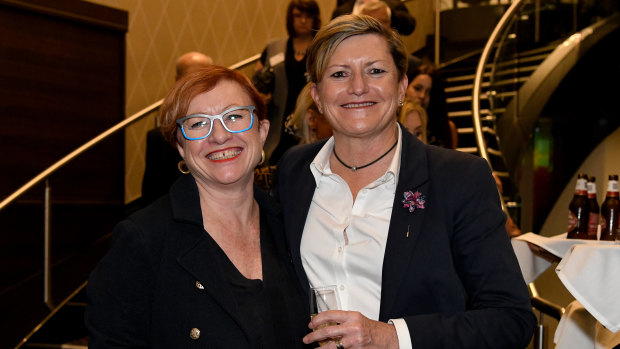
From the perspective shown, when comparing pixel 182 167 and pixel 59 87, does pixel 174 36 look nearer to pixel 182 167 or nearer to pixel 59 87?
pixel 59 87

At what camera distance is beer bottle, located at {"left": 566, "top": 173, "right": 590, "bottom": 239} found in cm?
355

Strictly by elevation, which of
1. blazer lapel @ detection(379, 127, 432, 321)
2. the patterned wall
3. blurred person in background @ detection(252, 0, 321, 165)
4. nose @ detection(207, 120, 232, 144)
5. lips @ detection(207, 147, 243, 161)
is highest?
the patterned wall

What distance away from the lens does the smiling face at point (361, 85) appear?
2.16m

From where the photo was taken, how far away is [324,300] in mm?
1710

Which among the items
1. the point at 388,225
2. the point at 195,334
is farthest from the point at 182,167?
the point at 388,225

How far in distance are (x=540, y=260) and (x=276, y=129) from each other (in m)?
2.01

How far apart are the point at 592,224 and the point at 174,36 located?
527 centimetres

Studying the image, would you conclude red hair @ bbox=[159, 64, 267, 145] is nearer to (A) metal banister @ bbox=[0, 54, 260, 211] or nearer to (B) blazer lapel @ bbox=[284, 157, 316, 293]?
(B) blazer lapel @ bbox=[284, 157, 316, 293]

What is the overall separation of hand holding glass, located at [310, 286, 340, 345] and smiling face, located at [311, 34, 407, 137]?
2.12 ft

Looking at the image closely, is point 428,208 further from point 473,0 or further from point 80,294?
point 473,0

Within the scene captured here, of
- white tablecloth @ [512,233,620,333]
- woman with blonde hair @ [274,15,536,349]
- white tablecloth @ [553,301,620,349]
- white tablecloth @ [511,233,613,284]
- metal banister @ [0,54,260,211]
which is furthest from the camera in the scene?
metal banister @ [0,54,260,211]

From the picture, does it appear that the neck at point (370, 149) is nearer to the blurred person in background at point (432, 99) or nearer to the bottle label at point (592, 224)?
the bottle label at point (592, 224)

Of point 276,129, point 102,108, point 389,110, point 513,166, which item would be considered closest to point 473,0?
point 513,166

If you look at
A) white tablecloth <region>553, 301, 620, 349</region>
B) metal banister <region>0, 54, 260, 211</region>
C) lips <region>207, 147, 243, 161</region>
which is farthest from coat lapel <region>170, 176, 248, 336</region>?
metal banister <region>0, 54, 260, 211</region>
